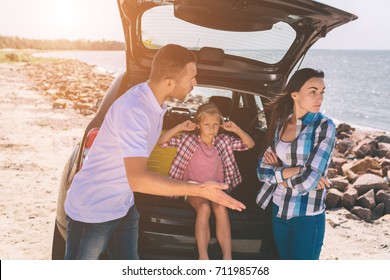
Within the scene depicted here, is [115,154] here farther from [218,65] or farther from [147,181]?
[218,65]

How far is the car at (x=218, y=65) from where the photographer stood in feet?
8.80

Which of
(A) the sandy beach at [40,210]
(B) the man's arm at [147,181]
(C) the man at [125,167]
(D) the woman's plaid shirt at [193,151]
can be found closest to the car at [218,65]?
(D) the woman's plaid shirt at [193,151]

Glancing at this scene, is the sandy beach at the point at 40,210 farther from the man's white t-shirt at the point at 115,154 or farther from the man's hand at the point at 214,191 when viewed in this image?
the man's hand at the point at 214,191

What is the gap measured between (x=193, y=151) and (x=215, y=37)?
0.95 metres

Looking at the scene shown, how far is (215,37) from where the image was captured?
3.62 meters

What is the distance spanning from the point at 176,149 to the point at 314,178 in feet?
4.97

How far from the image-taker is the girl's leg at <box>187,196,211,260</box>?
2650mm

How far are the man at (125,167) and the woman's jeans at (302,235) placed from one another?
1.75 ft

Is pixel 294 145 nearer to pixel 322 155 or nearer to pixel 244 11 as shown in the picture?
pixel 322 155

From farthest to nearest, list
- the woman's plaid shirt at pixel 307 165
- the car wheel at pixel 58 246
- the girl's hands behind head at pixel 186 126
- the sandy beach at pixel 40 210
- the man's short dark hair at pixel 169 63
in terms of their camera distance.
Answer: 1. the sandy beach at pixel 40 210
2. the girl's hands behind head at pixel 186 126
3. the car wheel at pixel 58 246
4. the woman's plaid shirt at pixel 307 165
5. the man's short dark hair at pixel 169 63

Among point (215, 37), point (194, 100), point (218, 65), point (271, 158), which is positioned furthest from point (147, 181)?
point (194, 100)

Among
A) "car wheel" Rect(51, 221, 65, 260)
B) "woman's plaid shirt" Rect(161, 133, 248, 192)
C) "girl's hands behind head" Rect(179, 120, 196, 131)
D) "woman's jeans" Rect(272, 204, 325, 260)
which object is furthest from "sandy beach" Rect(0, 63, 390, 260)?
"woman's jeans" Rect(272, 204, 325, 260)

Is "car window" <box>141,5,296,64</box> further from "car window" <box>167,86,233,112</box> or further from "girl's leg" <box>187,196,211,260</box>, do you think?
"girl's leg" <box>187,196,211,260</box>

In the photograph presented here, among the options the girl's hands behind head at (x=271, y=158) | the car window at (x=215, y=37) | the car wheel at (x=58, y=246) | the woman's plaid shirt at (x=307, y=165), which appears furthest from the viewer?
the car window at (x=215, y=37)
